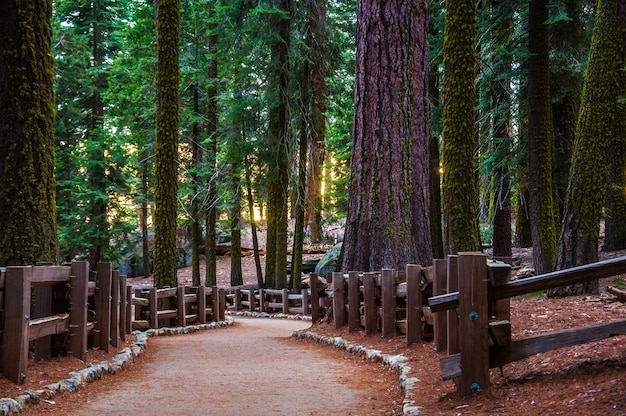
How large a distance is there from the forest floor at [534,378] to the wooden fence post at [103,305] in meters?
0.19

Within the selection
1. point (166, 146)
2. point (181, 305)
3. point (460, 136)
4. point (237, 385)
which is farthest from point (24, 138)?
point (166, 146)

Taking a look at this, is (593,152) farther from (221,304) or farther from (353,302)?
(221,304)

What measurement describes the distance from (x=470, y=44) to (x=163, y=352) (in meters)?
7.12

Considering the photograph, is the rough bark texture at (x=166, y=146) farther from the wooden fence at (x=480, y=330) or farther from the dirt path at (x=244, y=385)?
the wooden fence at (x=480, y=330)

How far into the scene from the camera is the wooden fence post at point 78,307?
6.96 m

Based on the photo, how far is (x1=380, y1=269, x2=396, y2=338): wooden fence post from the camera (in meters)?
8.36

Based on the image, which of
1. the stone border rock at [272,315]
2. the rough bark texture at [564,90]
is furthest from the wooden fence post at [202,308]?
the rough bark texture at [564,90]

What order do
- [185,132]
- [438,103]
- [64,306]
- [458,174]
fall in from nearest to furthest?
[64,306], [458,174], [438,103], [185,132]

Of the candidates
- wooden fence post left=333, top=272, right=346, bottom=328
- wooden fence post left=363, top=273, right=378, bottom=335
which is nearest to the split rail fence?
wooden fence post left=333, top=272, right=346, bottom=328

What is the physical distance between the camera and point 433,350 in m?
6.98

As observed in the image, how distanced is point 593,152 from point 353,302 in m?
4.38

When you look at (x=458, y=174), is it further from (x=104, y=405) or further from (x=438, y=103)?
(x=438, y=103)

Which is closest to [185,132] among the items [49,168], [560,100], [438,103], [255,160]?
[255,160]

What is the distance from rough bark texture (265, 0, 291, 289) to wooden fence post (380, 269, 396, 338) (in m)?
11.5
